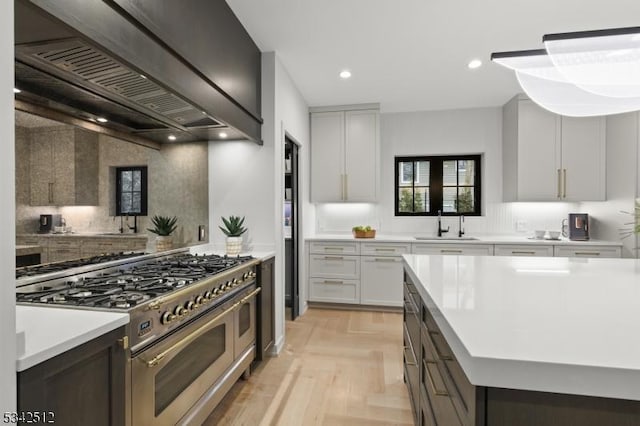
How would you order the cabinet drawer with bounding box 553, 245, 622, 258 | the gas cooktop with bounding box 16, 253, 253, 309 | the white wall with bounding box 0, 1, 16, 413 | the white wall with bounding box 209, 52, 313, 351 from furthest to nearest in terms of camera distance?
the cabinet drawer with bounding box 553, 245, 622, 258, the white wall with bounding box 209, 52, 313, 351, the gas cooktop with bounding box 16, 253, 253, 309, the white wall with bounding box 0, 1, 16, 413

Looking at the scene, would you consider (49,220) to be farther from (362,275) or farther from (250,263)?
(362,275)

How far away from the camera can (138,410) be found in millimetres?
1222

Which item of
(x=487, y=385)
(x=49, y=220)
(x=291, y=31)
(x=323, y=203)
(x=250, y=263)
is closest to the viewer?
(x=487, y=385)

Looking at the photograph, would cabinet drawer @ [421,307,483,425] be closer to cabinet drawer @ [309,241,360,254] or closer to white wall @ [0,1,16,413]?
white wall @ [0,1,16,413]

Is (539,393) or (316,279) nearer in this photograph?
(539,393)

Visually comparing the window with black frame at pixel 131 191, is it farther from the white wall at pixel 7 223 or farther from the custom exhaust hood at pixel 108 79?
the white wall at pixel 7 223

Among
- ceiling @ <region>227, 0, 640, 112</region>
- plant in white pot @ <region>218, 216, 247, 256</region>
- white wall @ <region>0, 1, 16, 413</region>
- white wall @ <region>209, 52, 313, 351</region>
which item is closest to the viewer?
white wall @ <region>0, 1, 16, 413</region>

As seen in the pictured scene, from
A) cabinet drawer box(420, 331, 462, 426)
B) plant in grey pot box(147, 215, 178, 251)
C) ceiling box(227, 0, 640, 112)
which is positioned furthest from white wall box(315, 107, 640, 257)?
cabinet drawer box(420, 331, 462, 426)

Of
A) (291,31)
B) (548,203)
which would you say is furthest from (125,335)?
(548,203)

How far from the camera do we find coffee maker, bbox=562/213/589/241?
3.63 m

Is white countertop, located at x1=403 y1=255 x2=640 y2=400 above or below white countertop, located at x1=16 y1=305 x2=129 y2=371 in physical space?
above

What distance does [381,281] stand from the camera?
3904mm

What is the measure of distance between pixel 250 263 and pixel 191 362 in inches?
31.1

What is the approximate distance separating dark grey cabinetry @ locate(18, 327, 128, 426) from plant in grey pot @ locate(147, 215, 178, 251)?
4.16 ft
